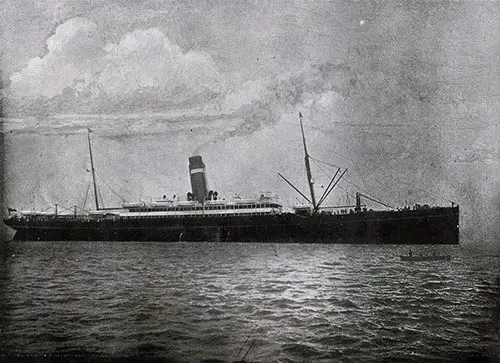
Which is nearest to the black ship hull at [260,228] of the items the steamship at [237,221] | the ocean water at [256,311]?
the steamship at [237,221]

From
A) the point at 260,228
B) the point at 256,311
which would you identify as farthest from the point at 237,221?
the point at 256,311

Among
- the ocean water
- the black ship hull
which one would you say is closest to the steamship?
the black ship hull

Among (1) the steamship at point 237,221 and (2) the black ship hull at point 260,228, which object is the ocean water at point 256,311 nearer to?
(1) the steamship at point 237,221

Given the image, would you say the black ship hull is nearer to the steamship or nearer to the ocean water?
the steamship

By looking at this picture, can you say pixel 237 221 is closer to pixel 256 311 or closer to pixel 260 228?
pixel 260 228

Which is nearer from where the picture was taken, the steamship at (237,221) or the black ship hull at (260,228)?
the steamship at (237,221)

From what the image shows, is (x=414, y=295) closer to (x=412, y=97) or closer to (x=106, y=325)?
(x=412, y=97)

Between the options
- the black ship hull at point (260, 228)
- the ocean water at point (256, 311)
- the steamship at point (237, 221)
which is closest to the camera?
the ocean water at point (256, 311)
